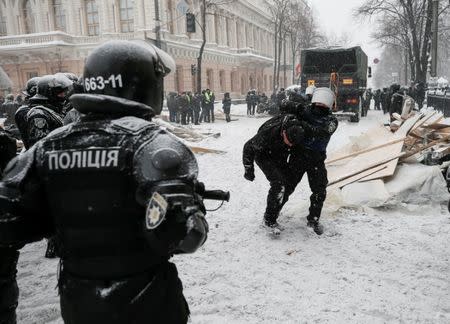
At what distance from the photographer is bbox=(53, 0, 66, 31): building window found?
115 feet

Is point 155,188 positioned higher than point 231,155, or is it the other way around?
point 155,188

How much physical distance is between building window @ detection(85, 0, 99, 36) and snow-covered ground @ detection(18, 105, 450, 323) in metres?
32.1

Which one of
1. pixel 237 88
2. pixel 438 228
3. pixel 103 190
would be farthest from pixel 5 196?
pixel 237 88

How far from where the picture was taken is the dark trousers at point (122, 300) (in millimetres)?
1682

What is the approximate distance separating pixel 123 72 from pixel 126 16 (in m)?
34.7

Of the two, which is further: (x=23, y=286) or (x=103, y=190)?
(x=23, y=286)

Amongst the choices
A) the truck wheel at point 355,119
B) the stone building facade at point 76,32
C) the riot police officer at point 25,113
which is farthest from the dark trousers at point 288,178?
the stone building facade at point 76,32

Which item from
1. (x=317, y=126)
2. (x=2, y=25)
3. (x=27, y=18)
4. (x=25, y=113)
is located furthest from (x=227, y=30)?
(x=25, y=113)

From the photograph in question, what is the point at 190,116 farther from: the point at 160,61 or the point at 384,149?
the point at 160,61

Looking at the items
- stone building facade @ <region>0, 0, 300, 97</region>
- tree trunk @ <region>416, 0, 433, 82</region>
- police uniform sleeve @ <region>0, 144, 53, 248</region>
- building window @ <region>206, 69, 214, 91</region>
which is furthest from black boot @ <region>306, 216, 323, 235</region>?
building window @ <region>206, 69, 214, 91</region>

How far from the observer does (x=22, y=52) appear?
33.9 meters

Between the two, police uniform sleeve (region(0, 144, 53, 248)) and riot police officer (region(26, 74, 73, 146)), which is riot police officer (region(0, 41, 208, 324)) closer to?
police uniform sleeve (region(0, 144, 53, 248))

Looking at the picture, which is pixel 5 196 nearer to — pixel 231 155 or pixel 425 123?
pixel 425 123

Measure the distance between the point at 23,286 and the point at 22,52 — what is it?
3423 cm
